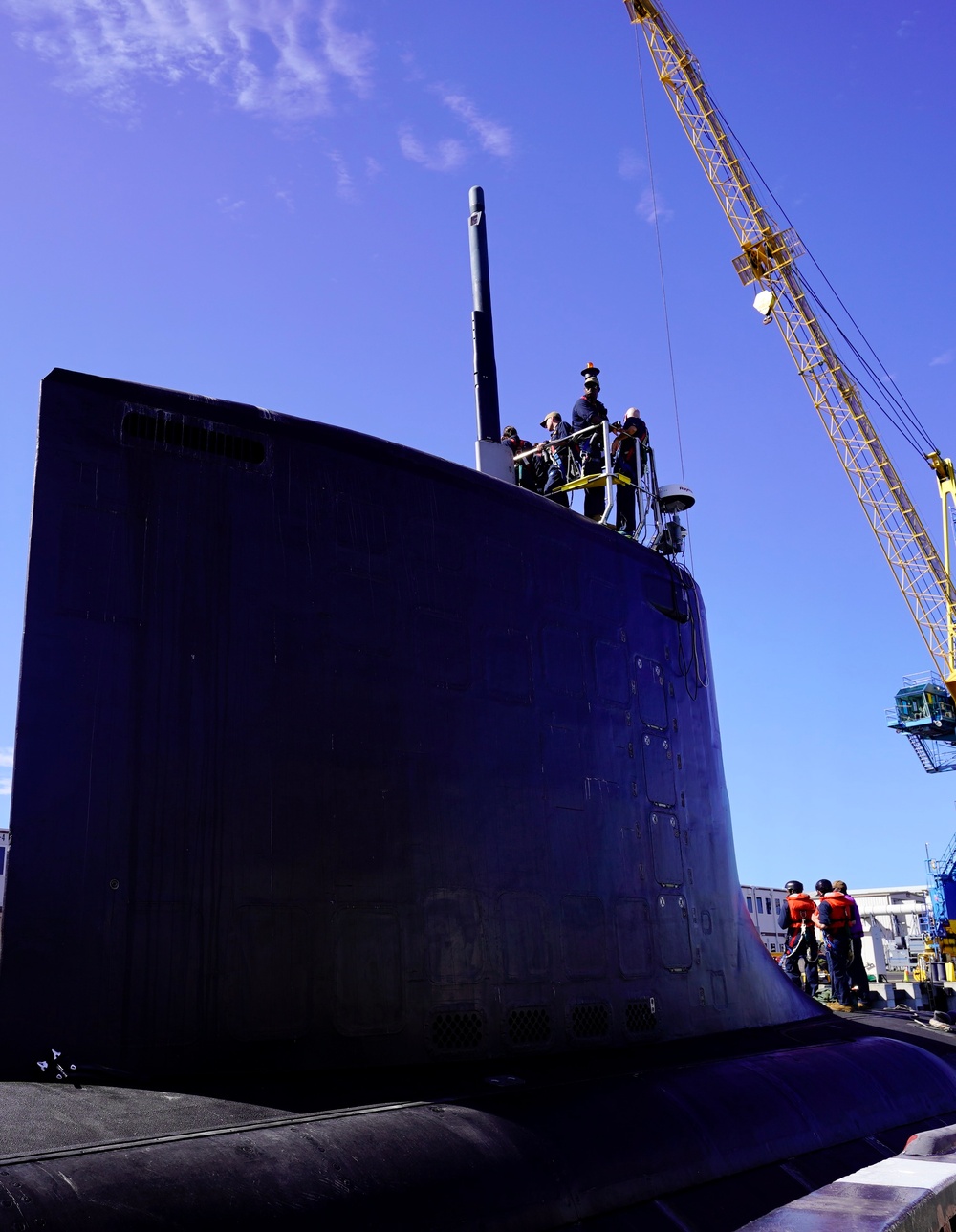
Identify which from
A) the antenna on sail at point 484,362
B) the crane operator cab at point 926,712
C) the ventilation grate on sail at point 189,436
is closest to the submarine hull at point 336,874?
the ventilation grate on sail at point 189,436

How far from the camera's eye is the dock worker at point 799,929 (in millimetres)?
13594

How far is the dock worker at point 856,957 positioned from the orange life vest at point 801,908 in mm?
785

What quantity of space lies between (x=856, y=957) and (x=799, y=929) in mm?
1051

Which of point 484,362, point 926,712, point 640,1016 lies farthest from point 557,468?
point 926,712

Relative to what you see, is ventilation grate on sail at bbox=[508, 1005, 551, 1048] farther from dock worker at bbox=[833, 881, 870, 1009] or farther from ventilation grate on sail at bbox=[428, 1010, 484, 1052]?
dock worker at bbox=[833, 881, 870, 1009]

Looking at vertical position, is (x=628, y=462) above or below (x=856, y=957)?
above

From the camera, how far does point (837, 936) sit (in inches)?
494

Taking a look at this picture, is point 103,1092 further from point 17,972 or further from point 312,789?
point 312,789

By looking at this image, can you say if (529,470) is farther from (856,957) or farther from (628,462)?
(856,957)

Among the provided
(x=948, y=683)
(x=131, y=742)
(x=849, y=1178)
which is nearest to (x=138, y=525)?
(x=131, y=742)

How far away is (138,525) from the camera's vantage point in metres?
5.20

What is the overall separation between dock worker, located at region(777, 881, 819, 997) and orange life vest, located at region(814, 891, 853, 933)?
750 millimetres

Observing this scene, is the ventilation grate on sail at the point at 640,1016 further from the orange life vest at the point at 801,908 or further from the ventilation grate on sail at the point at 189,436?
the orange life vest at the point at 801,908

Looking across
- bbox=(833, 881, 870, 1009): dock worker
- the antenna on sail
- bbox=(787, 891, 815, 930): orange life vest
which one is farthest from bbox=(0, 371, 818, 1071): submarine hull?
bbox=(787, 891, 815, 930): orange life vest
